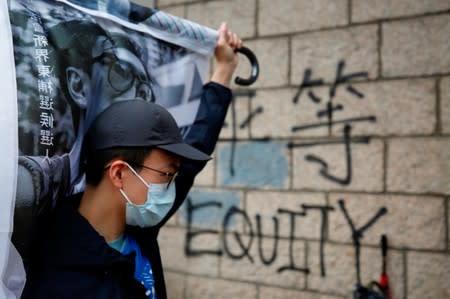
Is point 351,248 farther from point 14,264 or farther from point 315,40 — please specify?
point 14,264

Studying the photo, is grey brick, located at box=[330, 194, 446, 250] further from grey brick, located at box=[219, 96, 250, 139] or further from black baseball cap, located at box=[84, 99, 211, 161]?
black baseball cap, located at box=[84, 99, 211, 161]

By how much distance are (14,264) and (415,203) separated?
2667 millimetres

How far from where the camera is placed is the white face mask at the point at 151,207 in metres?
1.96

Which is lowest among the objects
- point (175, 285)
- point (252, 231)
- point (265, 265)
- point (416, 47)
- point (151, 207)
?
point (175, 285)

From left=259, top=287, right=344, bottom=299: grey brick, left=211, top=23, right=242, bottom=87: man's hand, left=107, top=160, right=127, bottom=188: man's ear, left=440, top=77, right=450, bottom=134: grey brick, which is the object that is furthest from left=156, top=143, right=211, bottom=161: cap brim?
left=259, top=287, right=344, bottom=299: grey brick

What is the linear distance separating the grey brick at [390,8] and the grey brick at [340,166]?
88 cm

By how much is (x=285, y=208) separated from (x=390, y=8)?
161 centimetres

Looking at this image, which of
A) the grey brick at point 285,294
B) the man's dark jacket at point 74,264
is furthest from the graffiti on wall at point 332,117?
the man's dark jacket at point 74,264

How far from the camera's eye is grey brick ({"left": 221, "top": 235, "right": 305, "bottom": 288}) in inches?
151

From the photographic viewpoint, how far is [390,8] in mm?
3594

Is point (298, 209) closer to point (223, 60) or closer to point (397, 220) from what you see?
point (397, 220)

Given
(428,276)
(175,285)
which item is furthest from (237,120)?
(428,276)

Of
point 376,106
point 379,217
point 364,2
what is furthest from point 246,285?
point 364,2

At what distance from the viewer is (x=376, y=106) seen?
362cm
